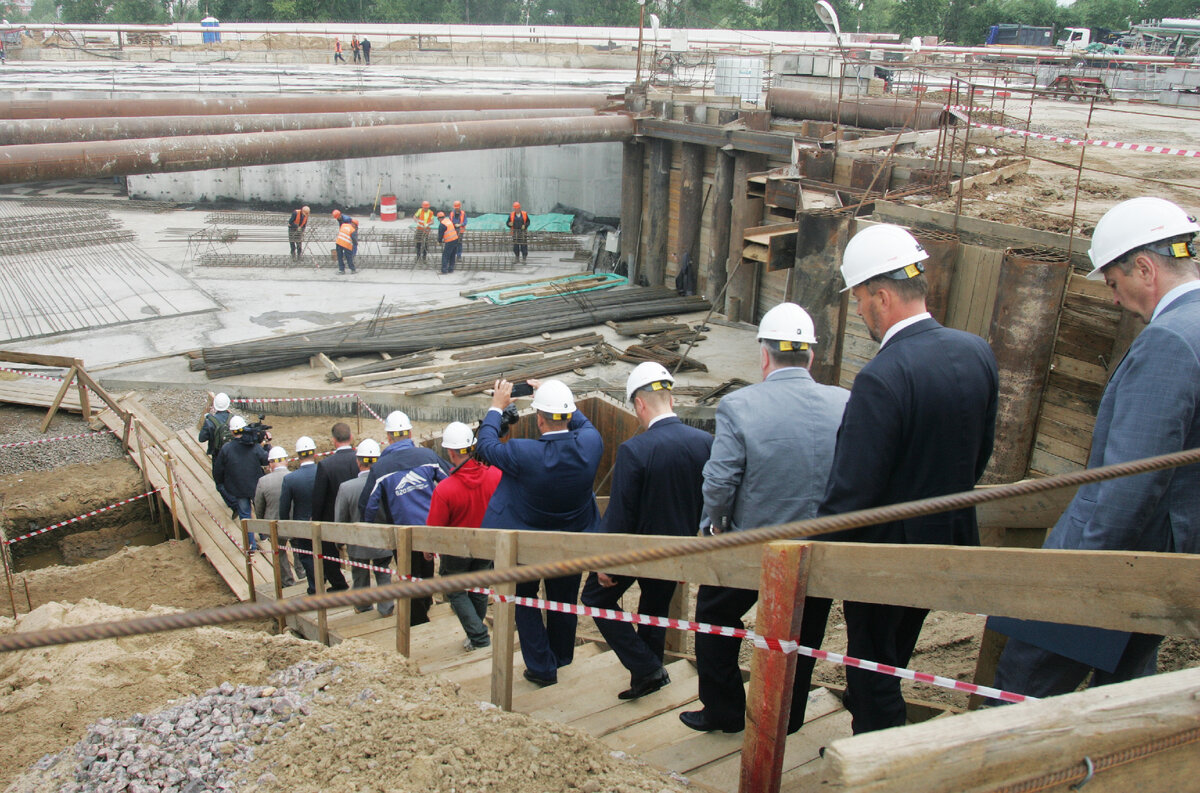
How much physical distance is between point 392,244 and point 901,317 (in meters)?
21.7

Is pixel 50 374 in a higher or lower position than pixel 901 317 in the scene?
lower

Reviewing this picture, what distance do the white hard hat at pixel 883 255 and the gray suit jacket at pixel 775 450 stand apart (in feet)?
1.89

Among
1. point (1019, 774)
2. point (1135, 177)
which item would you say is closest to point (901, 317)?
point (1019, 774)

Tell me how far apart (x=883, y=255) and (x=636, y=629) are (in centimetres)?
210

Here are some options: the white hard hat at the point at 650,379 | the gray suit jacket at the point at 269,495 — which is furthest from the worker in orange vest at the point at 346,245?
the white hard hat at the point at 650,379

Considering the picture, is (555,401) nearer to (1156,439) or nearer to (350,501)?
(1156,439)

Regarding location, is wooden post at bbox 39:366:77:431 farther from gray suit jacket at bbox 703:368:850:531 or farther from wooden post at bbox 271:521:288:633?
gray suit jacket at bbox 703:368:850:531

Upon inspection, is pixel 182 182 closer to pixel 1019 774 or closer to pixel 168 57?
pixel 168 57

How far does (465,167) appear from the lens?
2645cm

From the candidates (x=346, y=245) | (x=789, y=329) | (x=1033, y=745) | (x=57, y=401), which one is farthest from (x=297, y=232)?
(x=1033, y=745)

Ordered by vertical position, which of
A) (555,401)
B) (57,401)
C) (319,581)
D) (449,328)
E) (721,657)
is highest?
(555,401)

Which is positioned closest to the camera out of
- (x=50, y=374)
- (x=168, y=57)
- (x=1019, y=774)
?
(x=1019, y=774)

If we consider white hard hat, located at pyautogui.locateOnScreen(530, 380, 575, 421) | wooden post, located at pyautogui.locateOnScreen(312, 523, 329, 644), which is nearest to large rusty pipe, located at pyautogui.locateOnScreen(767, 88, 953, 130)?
white hard hat, located at pyautogui.locateOnScreen(530, 380, 575, 421)

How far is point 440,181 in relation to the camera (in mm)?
26891
